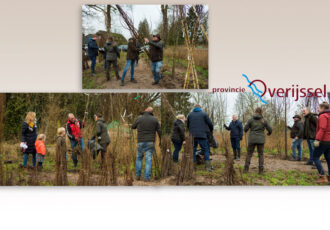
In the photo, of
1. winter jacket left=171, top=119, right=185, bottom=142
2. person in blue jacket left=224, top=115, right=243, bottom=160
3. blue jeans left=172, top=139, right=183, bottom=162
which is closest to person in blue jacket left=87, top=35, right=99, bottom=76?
winter jacket left=171, top=119, right=185, bottom=142

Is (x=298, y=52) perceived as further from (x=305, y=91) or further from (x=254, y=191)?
(x=254, y=191)

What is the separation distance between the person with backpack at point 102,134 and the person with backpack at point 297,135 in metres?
3.04

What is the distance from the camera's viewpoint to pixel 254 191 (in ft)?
19.8

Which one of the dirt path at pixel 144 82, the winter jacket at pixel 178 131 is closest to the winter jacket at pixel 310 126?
the winter jacket at pixel 178 131

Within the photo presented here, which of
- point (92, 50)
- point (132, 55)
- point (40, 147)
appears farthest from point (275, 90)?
point (40, 147)

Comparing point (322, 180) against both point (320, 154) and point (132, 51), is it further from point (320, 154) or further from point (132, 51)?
point (132, 51)

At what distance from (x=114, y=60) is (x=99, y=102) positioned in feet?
2.55

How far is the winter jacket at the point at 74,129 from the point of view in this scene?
6168 millimetres

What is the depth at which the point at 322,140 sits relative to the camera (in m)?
5.98

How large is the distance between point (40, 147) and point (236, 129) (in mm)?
3225

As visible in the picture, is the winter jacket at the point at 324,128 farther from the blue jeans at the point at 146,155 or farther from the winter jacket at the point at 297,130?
the blue jeans at the point at 146,155

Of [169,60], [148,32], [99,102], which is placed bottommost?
[99,102]

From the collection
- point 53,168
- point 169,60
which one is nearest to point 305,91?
point 169,60
